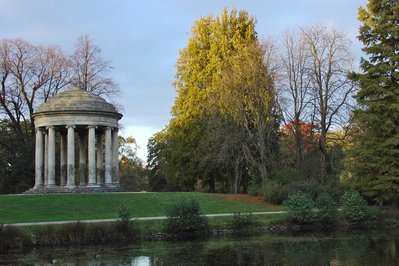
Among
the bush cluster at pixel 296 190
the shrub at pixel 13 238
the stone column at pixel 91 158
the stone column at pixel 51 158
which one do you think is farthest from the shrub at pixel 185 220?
the stone column at pixel 51 158

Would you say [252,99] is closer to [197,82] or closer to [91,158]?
[197,82]

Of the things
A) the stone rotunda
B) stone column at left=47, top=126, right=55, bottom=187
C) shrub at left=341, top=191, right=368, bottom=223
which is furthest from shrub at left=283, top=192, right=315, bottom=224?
stone column at left=47, top=126, right=55, bottom=187

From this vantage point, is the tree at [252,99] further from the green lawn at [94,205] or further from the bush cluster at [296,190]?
the green lawn at [94,205]

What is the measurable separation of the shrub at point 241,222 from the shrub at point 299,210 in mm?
2685

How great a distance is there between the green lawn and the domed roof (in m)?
7.25

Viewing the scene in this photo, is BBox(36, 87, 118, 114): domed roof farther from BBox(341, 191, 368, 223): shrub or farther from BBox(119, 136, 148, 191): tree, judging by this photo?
BBox(119, 136, 148, 191): tree

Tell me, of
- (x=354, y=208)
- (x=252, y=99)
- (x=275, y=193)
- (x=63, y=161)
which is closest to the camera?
(x=354, y=208)

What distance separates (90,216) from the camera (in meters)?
31.0

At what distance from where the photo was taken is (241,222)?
2991 centimetres

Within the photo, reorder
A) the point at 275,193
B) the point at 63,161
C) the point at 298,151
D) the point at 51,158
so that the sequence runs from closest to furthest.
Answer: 1. the point at 275,193
2. the point at 51,158
3. the point at 298,151
4. the point at 63,161

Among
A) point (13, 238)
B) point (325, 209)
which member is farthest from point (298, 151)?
point (13, 238)

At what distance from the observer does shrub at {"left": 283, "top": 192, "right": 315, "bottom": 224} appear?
31344 mm

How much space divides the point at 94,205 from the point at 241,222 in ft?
33.1

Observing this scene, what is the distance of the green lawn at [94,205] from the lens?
30.8 metres
